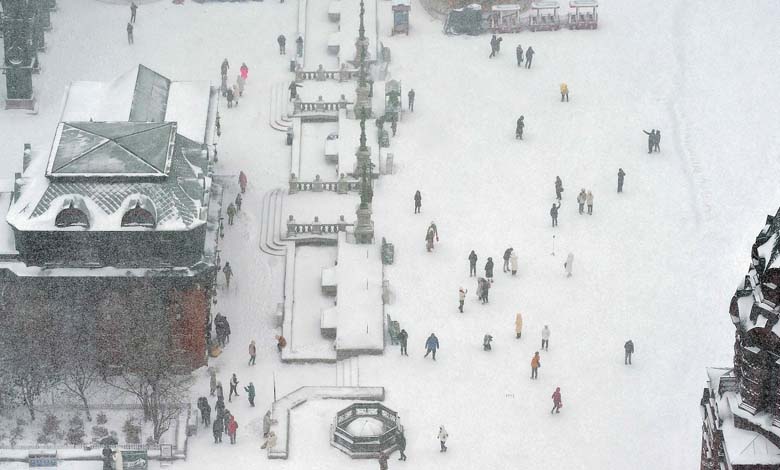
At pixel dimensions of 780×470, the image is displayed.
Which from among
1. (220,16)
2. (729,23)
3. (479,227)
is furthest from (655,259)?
(220,16)

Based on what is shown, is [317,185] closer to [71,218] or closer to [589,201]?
[589,201]

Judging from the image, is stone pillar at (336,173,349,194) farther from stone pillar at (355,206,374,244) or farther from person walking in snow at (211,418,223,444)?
person walking in snow at (211,418,223,444)

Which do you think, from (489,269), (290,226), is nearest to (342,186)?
(290,226)

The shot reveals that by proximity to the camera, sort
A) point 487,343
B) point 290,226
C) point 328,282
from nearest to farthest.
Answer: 1. point 487,343
2. point 328,282
3. point 290,226

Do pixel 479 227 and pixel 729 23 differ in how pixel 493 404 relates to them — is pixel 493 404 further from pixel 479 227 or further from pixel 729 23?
pixel 729 23

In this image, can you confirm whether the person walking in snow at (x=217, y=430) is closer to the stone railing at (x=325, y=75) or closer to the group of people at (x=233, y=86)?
the group of people at (x=233, y=86)

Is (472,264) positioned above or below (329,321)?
above
